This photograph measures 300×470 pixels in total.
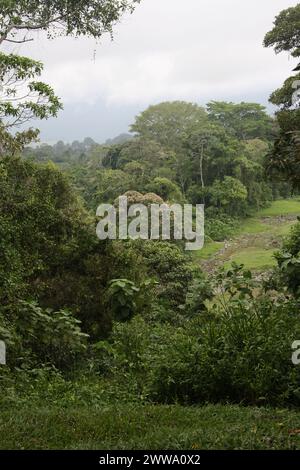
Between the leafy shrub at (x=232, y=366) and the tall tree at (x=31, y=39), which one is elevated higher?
the tall tree at (x=31, y=39)

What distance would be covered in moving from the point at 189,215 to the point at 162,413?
62.9ft

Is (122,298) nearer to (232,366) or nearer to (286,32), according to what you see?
(232,366)

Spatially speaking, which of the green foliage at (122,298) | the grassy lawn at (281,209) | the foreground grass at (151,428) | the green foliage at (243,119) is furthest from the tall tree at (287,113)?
the green foliage at (243,119)

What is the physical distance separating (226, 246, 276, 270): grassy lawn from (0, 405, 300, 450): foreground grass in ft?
49.2

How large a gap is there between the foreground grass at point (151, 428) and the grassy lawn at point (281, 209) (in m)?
26.6

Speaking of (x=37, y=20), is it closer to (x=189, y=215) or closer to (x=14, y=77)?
(x=14, y=77)

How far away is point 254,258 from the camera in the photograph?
20609 millimetres

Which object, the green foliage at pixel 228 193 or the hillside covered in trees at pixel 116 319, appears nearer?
the hillside covered in trees at pixel 116 319

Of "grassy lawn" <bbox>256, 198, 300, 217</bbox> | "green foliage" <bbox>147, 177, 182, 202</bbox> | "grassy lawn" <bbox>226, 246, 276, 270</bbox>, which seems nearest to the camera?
"grassy lawn" <bbox>226, 246, 276, 270</bbox>

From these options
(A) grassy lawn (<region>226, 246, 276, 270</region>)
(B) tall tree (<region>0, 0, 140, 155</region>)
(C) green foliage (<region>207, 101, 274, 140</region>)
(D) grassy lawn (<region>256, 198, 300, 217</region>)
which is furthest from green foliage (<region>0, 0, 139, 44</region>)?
(C) green foliage (<region>207, 101, 274, 140</region>)

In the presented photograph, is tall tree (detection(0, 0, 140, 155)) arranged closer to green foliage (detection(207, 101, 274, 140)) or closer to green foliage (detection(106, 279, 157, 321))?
green foliage (detection(106, 279, 157, 321))

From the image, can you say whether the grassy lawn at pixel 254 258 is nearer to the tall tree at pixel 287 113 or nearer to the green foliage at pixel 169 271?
the green foliage at pixel 169 271

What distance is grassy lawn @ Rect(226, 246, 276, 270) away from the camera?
19.2m

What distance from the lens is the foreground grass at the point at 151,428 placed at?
3244 mm
